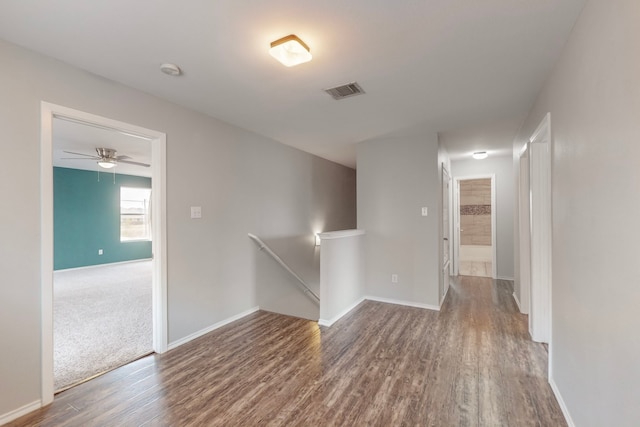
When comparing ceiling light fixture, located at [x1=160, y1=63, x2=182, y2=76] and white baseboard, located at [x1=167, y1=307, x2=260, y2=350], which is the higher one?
ceiling light fixture, located at [x1=160, y1=63, x2=182, y2=76]

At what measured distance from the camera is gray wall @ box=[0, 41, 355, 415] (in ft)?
6.05

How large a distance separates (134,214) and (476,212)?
372 inches

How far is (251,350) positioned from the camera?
2730 millimetres

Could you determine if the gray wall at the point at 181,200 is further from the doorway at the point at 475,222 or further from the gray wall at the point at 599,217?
the doorway at the point at 475,222

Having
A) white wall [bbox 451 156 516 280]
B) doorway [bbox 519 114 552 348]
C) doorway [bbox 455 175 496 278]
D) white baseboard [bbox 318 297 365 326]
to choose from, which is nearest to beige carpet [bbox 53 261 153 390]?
white baseboard [bbox 318 297 365 326]

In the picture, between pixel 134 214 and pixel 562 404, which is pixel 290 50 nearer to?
pixel 562 404

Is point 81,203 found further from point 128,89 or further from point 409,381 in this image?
point 409,381

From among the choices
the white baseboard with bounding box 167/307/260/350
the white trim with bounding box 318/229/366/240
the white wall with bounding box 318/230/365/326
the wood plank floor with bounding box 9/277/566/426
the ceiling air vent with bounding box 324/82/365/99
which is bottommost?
the wood plank floor with bounding box 9/277/566/426

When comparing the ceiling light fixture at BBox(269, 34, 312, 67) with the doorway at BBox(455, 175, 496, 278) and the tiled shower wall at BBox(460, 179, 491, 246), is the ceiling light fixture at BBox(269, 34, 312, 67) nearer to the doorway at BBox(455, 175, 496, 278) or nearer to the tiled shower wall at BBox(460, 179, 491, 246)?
the doorway at BBox(455, 175, 496, 278)

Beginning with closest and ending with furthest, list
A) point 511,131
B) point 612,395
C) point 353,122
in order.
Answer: point 612,395 < point 353,122 < point 511,131

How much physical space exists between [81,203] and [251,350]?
21.8 feet

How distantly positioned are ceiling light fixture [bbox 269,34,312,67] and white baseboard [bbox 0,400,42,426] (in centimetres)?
284

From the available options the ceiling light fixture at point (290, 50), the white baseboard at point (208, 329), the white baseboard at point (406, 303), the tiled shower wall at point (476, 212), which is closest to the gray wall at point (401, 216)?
the white baseboard at point (406, 303)

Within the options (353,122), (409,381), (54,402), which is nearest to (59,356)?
(54,402)
